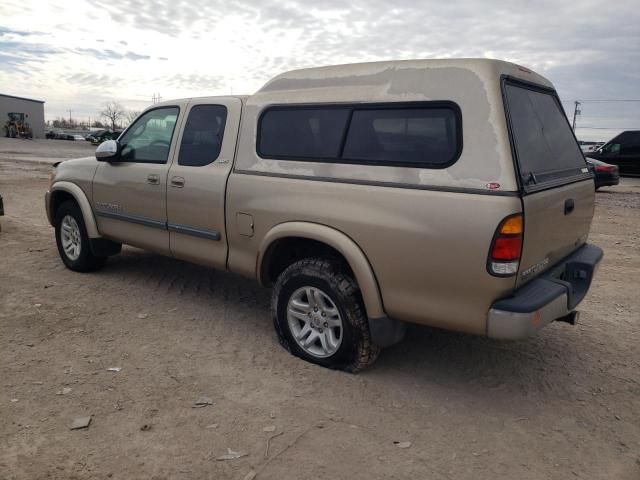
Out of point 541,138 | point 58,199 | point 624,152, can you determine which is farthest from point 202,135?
point 624,152

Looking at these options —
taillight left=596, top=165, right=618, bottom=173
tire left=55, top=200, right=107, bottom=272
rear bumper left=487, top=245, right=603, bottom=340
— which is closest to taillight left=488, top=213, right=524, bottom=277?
rear bumper left=487, top=245, right=603, bottom=340

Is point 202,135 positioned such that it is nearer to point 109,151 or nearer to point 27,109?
point 109,151

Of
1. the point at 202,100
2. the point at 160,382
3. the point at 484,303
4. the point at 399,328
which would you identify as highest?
the point at 202,100

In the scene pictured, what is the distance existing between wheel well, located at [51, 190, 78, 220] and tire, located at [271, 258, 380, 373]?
3222 mm

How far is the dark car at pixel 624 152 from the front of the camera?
1958cm

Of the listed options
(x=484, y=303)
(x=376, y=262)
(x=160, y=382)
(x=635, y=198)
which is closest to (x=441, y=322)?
(x=484, y=303)

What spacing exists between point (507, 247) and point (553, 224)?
0.64m

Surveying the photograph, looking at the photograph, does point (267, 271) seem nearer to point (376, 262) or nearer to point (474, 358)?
point (376, 262)

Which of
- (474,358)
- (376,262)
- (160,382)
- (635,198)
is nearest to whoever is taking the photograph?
(376,262)

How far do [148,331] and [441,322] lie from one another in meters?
2.46

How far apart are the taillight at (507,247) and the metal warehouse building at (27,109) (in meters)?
65.1

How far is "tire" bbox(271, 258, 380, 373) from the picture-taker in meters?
3.51

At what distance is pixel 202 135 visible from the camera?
4504 mm

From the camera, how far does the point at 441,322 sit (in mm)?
3131
